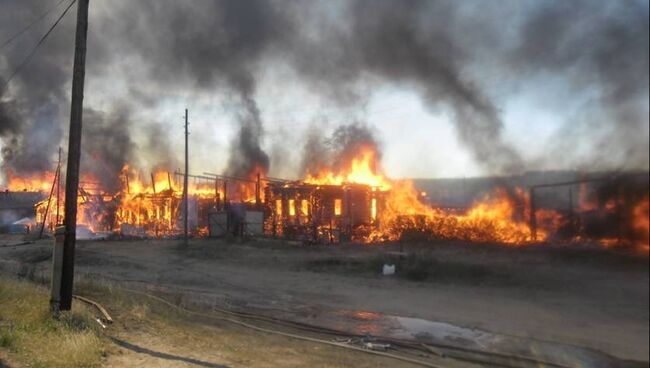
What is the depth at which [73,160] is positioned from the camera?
813 cm

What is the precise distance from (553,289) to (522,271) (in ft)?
2.60

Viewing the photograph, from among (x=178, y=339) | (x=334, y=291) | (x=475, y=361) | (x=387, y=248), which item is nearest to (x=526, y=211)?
(x=475, y=361)

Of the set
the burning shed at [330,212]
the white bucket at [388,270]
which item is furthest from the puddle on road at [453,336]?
the burning shed at [330,212]

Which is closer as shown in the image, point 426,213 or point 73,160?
point 73,160

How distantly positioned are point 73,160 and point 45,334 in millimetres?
Answer: 2768

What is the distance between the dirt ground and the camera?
5.74 m

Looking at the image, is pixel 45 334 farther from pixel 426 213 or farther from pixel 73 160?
pixel 426 213

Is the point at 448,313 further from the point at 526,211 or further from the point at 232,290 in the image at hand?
the point at 232,290

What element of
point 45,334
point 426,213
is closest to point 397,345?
point 45,334

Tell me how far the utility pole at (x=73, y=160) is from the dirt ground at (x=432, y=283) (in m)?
3.75

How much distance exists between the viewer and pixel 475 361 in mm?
7094

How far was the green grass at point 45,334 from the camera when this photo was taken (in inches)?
227

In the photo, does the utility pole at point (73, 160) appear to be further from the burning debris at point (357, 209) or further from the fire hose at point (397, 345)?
the burning debris at point (357, 209)

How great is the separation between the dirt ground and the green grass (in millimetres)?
3749
